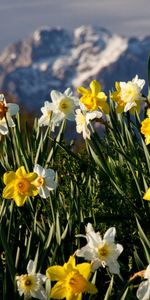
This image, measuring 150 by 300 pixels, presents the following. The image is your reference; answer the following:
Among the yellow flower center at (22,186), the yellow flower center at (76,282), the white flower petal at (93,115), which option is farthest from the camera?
the white flower petal at (93,115)

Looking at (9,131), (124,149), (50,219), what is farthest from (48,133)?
(50,219)

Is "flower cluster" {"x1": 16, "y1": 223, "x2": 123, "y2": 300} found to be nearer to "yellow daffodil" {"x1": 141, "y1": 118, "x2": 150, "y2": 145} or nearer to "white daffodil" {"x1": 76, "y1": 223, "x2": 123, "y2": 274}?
"white daffodil" {"x1": 76, "y1": 223, "x2": 123, "y2": 274}

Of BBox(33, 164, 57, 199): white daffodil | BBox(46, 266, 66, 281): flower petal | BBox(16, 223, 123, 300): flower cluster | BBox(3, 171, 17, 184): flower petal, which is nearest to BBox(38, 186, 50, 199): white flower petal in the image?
BBox(33, 164, 57, 199): white daffodil

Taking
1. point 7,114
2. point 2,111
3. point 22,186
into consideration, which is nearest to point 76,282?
point 22,186

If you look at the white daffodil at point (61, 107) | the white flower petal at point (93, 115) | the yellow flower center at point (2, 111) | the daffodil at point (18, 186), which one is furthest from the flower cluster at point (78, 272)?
the white daffodil at point (61, 107)

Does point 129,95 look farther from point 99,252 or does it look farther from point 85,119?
point 99,252

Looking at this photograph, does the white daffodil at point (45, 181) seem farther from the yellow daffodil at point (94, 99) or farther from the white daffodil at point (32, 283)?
the yellow daffodil at point (94, 99)

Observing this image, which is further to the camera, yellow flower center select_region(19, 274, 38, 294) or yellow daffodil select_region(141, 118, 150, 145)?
yellow daffodil select_region(141, 118, 150, 145)
